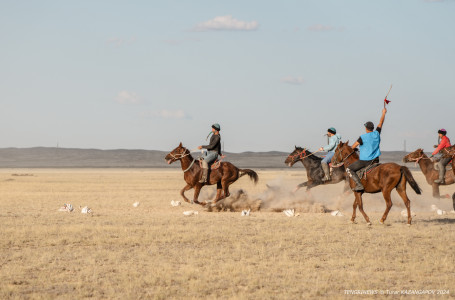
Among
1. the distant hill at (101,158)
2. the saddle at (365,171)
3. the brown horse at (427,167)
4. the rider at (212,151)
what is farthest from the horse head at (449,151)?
the distant hill at (101,158)

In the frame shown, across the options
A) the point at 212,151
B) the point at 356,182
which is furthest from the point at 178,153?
the point at 356,182

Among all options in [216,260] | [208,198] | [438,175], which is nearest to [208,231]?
[216,260]

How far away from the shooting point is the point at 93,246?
14.3 meters

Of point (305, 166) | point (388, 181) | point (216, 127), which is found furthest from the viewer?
point (305, 166)

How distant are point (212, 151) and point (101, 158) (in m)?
140

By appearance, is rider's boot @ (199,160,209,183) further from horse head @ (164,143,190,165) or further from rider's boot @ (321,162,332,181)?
rider's boot @ (321,162,332,181)

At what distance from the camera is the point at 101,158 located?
16038cm

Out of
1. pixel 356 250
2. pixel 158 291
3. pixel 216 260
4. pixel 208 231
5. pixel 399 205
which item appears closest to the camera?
pixel 158 291

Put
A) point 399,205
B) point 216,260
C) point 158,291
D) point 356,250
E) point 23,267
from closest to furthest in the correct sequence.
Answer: point 158,291, point 23,267, point 216,260, point 356,250, point 399,205

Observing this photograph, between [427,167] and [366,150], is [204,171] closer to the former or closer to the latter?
[366,150]

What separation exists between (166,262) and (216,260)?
0.87 metres

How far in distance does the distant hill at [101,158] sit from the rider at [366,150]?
12127cm

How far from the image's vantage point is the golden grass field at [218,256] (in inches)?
412

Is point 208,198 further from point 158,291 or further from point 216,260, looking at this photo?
point 158,291
